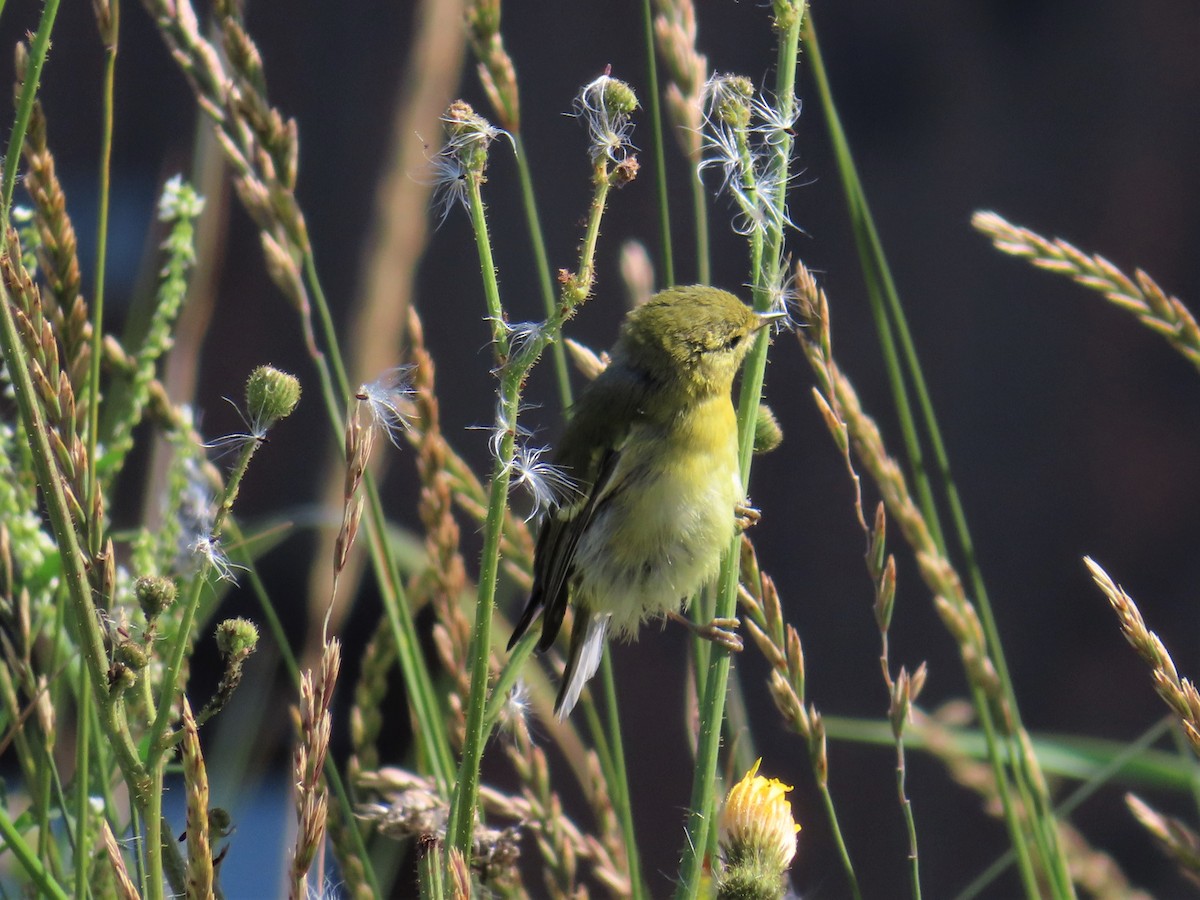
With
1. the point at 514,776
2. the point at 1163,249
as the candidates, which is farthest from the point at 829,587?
the point at 1163,249

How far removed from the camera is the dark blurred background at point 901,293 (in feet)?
17.8

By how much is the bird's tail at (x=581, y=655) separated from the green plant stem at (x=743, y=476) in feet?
1.70

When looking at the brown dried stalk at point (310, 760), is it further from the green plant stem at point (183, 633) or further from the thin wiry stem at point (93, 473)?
the thin wiry stem at point (93, 473)

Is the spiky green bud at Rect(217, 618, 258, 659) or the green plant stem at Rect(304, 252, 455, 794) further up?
the spiky green bud at Rect(217, 618, 258, 659)

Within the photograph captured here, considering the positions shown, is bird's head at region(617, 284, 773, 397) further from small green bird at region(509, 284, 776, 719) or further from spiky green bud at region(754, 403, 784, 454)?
spiky green bud at region(754, 403, 784, 454)

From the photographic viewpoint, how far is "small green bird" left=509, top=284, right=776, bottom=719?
86.0 inches

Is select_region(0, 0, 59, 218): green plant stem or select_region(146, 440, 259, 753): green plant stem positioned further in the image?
select_region(0, 0, 59, 218): green plant stem

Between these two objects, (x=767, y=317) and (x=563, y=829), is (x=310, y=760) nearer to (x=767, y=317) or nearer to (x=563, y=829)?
(x=563, y=829)

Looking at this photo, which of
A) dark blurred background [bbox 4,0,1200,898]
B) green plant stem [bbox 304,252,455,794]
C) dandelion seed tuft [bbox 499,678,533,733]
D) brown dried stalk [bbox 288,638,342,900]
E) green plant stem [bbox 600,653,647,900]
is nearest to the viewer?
brown dried stalk [bbox 288,638,342,900]

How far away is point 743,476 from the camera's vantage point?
148 centimetres

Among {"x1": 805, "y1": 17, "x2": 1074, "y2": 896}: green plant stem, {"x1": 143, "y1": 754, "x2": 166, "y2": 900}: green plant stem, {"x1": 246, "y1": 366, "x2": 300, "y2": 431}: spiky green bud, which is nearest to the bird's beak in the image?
{"x1": 805, "y1": 17, "x2": 1074, "y2": 896}: green plant stem

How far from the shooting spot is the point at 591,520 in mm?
2336

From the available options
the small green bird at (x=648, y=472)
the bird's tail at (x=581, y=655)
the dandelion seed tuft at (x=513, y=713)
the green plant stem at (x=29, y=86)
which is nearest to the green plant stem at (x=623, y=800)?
the dandelion seed tuft at (x=513, y=713)

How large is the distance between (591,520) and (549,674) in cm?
49
